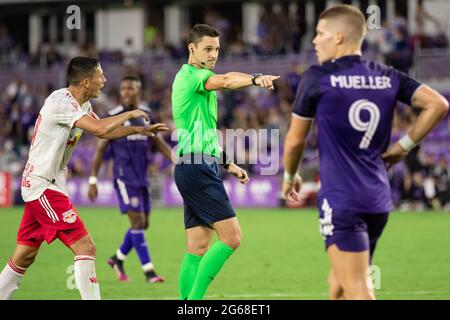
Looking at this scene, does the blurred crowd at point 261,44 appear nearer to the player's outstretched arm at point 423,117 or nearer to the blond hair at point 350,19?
the player's outstretched arm at point 423,117

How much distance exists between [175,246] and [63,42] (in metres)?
25.9

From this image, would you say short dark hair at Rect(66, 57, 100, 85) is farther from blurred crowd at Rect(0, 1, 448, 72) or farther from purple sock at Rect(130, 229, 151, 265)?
blurred crowd at Rect(0, 1, 448, 72)

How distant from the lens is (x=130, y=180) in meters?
12.6

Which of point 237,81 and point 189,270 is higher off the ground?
point 237,81

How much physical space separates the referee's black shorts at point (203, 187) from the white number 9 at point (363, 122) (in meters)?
2.42

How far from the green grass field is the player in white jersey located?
210 centimetres

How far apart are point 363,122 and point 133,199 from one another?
6.59 m

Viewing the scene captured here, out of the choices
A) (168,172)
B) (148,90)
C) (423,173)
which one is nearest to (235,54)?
(148,90)

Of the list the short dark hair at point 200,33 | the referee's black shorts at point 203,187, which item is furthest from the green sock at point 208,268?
the short dark hair at point 200,33

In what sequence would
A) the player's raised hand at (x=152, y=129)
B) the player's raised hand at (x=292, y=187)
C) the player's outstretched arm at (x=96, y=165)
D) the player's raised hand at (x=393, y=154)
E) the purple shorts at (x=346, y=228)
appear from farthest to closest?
the player's outstretched arm at (x=96, y=165)
the player's raised hand at (x=152, y=129)
the player's raised hand at (x=292, y=187)
the player's raised hand at (x=393, y=154)
the purple shorts at (x=346, y=228)

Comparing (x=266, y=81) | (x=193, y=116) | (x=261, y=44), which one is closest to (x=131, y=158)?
(x=193, y=116)

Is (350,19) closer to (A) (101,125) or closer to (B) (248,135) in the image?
(A) (101,125)

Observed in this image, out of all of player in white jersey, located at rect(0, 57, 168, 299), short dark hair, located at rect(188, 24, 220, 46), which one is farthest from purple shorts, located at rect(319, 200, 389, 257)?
short dark hair, located at rect(188, 24, 220, 46)

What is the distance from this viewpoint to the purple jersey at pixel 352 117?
6.29 metres
